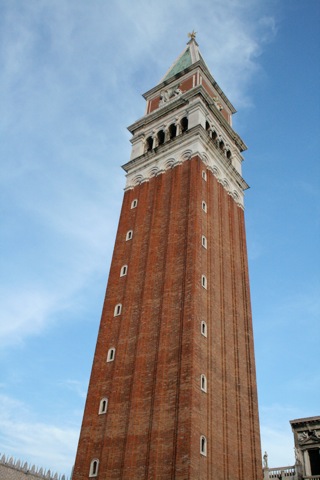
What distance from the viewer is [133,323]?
110 ft

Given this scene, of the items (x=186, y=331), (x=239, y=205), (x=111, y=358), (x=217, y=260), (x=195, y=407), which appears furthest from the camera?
(x=239, y=205)

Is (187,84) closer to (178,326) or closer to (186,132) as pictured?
(186,132)

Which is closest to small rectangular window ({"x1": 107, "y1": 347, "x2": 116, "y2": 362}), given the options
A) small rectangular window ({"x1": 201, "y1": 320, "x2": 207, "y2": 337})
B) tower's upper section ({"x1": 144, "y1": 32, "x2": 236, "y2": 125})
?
small rectangular window ({"x1": 201, "y1": 320, "x2": 207, "y2": 337})

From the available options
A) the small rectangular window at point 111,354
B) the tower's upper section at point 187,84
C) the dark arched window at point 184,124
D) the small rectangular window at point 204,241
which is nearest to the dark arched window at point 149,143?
the dark arched window at point 184,124

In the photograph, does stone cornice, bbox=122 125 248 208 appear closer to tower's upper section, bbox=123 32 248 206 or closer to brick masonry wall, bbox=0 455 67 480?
tower's upper section, bbox=123 32 248 206

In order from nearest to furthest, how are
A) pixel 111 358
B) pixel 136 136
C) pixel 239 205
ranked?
pixel 111 358 → pixel 239 205 → pixel 136 136

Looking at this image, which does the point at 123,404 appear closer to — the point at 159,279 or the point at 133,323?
the point at 133,323

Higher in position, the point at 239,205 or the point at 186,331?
the point at 239,205

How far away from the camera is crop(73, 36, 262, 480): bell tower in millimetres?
27125

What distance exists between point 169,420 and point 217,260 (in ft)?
44.4

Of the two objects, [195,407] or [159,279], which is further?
[159,279]

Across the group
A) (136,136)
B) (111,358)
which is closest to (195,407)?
(111,358)

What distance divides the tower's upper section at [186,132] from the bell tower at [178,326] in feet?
0.46

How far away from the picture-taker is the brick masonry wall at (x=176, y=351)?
26859mm
